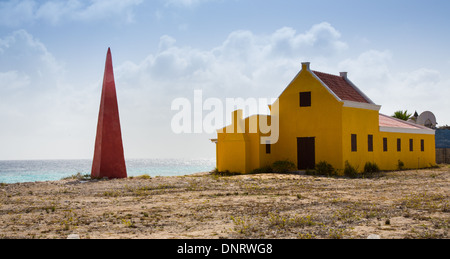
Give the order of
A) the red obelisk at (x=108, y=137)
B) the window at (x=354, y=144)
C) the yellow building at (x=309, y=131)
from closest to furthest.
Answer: the red obelisk at (x=108, y=137)
the yellow building at (x=309, y=131)
the window at (x=354, y=144)

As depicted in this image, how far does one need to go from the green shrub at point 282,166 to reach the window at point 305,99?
332 centimetres

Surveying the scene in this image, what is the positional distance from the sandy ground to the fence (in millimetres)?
25579

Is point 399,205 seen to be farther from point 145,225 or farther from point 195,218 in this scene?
point 145,225

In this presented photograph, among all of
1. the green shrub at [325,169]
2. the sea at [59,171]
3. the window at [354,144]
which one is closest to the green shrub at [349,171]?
the green shrub at [325,169]

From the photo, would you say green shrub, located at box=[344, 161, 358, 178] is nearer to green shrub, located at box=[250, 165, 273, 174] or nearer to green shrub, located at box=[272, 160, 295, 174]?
green shrub, located at box=[272, 160, 295, 174]

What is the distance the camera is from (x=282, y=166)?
84.7 ft

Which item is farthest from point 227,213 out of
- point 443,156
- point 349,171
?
point 443,156

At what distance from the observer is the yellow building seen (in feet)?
83.5

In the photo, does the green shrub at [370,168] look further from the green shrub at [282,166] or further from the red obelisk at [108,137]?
the red obelisk at [108,137]

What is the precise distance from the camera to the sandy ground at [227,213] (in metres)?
8.61

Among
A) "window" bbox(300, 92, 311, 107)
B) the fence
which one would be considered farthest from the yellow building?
the fence

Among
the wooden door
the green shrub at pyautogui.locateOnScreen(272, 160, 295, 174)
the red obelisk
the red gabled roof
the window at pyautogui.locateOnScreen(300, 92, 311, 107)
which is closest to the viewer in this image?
the red obelisk

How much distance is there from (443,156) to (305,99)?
19.5 metres
